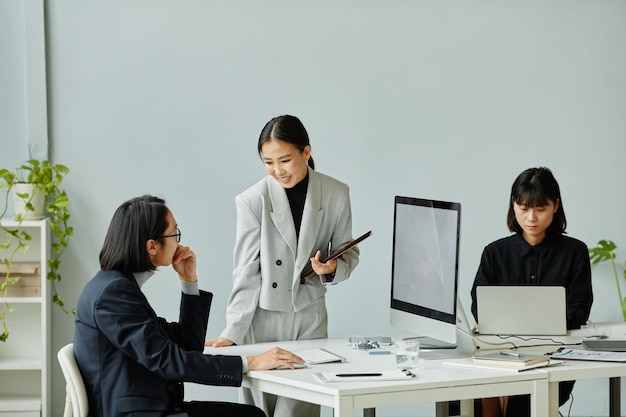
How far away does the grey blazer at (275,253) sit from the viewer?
3.75 m

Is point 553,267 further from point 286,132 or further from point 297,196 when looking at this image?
point 286,132

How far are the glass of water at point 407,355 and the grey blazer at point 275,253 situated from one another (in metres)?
0.56

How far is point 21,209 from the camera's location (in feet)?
16.2

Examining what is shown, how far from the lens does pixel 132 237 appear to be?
3.05 meters

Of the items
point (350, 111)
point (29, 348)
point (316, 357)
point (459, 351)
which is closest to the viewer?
point (316, 357)

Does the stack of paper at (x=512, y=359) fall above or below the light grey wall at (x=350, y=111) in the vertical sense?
below

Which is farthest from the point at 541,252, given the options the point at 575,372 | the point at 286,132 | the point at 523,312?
the point at 286,132

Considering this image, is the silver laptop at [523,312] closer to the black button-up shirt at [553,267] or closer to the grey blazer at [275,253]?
the black button-up shirt at [553,267]

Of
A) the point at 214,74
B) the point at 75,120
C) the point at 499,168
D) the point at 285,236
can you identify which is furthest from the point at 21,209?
the point at 499,168

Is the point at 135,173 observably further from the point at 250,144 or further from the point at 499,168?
the point at 499,168

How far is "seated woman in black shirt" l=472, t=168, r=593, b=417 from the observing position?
4027 mm

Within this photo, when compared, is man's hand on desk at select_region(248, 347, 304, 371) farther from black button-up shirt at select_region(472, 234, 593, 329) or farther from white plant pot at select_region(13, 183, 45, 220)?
white plant pot at select_region(13, 183, 45, 220)

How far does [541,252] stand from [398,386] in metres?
1.43

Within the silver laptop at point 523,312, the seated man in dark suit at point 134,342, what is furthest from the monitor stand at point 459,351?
the seated man in dark suit at point 134,342
